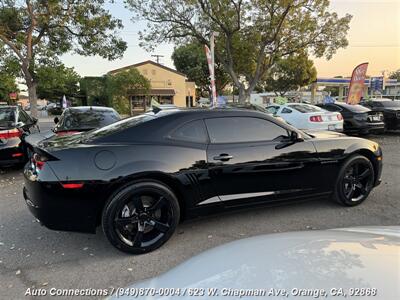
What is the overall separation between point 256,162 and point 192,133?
0.84 meters

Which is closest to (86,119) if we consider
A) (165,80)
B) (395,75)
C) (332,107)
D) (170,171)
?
(170,171)

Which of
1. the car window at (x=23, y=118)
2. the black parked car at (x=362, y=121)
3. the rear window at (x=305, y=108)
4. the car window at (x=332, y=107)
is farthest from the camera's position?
the car window at (x=332, y=107)

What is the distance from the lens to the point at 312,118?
10344 millimetres

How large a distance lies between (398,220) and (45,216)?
162 inches

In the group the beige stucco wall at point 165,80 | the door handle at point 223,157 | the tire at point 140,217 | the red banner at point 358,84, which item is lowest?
the tire at point 140,217

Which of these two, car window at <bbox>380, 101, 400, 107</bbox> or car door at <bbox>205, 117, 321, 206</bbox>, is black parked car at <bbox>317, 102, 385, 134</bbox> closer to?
car window at <bbox>380, 101, 400, 107</bbox>

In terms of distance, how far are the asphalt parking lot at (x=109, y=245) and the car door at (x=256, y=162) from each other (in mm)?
375

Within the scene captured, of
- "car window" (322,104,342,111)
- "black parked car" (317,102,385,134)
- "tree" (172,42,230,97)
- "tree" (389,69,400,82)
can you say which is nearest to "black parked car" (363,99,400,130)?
"black parked car" (317,102,385,134)

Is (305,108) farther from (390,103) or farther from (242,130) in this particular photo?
(242,130)

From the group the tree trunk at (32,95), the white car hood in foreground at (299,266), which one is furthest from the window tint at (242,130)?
the tree trunk at (32,95)

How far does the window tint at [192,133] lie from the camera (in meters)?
3.54

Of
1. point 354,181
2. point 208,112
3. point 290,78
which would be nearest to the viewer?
point 208,112

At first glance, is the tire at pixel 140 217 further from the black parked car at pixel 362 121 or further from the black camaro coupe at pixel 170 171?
the black parked car at pixel 362 121

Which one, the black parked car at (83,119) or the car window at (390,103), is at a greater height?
the car window at (390,103)
